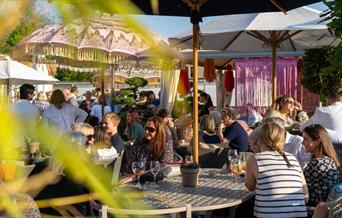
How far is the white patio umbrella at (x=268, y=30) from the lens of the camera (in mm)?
7344

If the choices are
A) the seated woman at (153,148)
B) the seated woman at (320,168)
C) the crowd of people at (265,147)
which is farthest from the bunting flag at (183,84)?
the seated woman at (320,168)

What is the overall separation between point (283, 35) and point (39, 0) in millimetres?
8011

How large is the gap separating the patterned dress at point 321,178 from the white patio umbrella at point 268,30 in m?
3.10

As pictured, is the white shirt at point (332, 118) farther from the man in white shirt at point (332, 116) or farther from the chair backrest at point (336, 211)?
the chair backrest at point (336, 211)

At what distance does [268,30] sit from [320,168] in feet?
13.0

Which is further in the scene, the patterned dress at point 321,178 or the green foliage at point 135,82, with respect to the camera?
the green foliage at point 135,82

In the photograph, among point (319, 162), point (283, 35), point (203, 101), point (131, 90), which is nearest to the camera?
point (319, 162)

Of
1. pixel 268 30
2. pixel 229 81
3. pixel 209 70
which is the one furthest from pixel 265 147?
pixel 229 81

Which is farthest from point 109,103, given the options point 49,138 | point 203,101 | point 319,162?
point 49,138

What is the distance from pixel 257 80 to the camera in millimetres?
13984

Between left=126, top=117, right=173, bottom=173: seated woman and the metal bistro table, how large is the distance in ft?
2.03

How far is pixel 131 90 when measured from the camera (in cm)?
1381

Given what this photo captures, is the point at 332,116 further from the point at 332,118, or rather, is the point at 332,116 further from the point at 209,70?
the point at 209,70

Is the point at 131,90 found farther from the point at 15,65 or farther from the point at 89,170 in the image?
the point at 89,170
